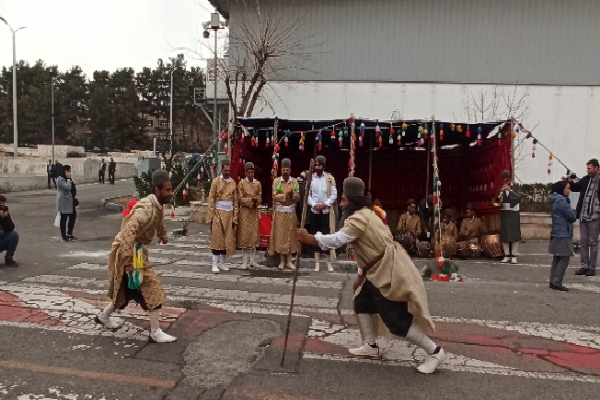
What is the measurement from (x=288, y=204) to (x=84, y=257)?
4363 mm

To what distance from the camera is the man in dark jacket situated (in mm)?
8633

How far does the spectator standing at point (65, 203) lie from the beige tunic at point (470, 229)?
930 centimetres

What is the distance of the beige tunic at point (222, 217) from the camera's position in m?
8.56


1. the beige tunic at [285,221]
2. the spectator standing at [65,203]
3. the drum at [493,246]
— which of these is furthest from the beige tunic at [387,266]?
the spectator standing at [65,203]

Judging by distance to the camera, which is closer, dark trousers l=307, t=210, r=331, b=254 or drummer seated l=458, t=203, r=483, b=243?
dark trousers l=307, t=210, r=331, b=254

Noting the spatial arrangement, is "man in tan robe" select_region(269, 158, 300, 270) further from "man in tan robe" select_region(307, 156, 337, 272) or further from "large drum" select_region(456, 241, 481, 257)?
"large drum" select_region(456, 241, 481, 257)

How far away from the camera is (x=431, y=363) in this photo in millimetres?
4340

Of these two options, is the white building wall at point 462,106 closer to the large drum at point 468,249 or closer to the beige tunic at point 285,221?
the large drum at point 468,249

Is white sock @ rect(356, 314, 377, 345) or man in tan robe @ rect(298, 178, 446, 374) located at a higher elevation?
man in tan robe @ rect(298, 178, 446, 374)

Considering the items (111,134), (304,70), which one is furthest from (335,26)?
(111,134)

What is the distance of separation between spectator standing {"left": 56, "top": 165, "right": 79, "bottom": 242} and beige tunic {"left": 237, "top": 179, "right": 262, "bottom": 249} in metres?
5.45

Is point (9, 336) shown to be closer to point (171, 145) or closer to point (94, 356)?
point (94, 356)

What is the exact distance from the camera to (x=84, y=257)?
984 cm

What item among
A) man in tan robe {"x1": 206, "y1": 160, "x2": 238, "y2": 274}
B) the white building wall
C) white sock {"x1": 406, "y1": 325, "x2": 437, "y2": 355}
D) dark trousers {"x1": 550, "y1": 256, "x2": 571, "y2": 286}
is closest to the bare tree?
the white building wall
